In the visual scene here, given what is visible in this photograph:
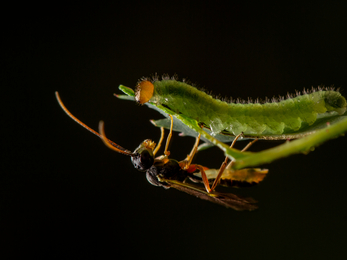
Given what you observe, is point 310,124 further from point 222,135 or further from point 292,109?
point 222,135

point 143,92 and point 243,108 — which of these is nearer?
point 143,92

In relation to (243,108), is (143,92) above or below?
below

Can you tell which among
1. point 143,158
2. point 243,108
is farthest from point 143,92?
point 243,108

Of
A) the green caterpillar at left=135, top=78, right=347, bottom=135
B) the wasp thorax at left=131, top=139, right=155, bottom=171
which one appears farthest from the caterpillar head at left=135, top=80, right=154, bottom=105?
the wasp thorax at left=131, top=139, right=155, bottom=171

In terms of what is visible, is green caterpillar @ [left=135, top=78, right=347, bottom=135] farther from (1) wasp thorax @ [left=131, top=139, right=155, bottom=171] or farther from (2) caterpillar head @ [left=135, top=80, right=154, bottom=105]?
(1) wasp thorax @ [left=131, top=139, right=155, bottom=171]

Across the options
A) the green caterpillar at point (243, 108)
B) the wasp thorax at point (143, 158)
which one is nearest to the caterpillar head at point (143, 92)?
the green caterpillar at point (243, 108)

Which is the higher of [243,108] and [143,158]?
[243,108]

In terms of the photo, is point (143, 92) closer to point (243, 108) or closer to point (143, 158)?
point (143, 158)

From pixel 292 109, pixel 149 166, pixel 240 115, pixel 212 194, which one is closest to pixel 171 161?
pixel 149 166

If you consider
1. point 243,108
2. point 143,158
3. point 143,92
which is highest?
point 243,108
